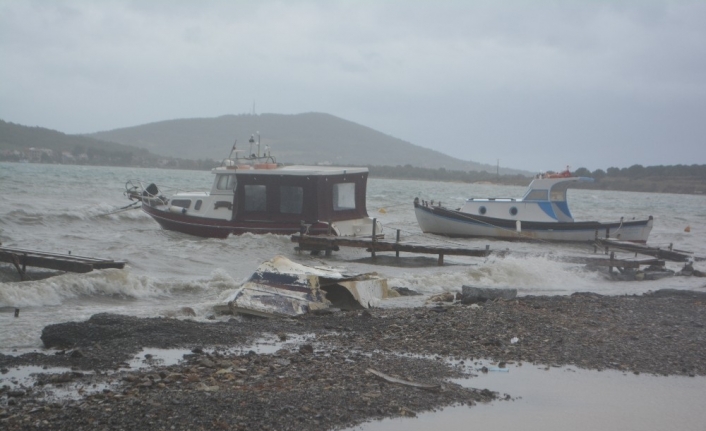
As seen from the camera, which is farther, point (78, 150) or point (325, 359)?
point (78, 150)

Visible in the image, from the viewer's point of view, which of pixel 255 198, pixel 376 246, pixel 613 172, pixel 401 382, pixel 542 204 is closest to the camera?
pixel 401 382

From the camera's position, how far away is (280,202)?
24578mm

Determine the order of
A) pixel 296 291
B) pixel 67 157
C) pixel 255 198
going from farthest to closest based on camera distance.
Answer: pixel 67 157 < pixel 255 198 < pixel 296 291

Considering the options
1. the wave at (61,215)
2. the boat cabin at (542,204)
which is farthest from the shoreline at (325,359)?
the wave at (61,215)

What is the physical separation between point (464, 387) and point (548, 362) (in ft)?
5.68

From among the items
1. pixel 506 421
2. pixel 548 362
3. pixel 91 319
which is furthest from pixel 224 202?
pixel 506 421

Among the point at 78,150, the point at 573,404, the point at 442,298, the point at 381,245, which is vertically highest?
the point at 78,150

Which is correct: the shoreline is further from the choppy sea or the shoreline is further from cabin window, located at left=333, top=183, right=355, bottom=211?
cabin window, located at left=333, top=183, right=355, bottom=211

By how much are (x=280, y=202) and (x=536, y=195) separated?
1125 cm

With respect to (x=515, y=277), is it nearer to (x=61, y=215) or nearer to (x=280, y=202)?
(x=280, y=202)

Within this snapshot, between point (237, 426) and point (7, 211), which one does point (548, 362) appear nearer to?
point (237, 426)

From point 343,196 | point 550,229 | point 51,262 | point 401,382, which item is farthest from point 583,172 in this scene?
point 401,382

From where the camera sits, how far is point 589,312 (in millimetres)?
13117

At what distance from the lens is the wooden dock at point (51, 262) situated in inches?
588
